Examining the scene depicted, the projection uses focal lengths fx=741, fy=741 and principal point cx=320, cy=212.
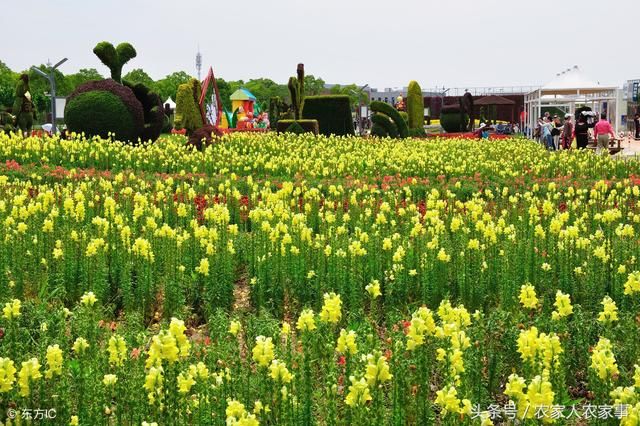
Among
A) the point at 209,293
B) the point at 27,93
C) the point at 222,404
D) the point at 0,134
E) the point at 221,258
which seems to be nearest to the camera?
the point at 222,404

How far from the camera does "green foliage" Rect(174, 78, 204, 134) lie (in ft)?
84.3

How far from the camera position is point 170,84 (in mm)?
97000

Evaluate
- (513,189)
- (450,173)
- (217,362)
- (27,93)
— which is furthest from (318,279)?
(27,93)

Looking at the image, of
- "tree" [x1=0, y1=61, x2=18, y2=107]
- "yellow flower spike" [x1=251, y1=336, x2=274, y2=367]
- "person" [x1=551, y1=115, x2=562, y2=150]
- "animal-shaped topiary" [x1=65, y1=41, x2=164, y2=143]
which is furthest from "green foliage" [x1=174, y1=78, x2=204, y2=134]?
"tree" [x1=0, y1=61, x2=18, y2=107]

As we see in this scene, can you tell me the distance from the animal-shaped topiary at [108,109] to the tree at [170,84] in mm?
74226

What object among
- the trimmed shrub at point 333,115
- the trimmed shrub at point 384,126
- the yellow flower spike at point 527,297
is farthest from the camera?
the trimmed shrub at point 333,115

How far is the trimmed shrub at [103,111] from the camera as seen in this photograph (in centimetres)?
1975

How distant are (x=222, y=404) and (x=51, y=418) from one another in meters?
0.80

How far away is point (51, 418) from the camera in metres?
3.49

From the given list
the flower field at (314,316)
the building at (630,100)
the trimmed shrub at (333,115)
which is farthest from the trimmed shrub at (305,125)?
the building at (630,100)

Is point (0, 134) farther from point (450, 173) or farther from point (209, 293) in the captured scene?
point (209, 293)

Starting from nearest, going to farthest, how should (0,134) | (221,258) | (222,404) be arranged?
1. (222,404)
2. (221,258)
3. (0,134)

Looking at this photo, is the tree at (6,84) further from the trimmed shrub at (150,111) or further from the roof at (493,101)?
the trimmed shrub at (150,111)

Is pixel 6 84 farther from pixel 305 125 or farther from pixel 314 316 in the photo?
pixel 314 316
